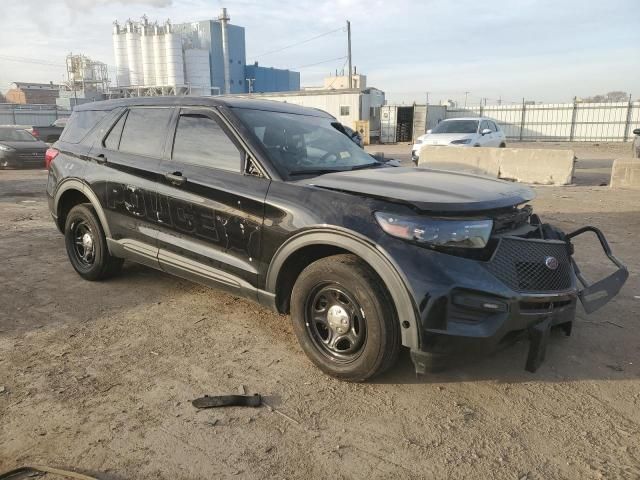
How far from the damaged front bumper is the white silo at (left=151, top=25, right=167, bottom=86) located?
210 feet

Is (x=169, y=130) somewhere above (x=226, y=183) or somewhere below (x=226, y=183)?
above

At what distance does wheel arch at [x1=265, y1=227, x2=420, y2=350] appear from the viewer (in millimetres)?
2693

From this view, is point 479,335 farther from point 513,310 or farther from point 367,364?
point 367,364

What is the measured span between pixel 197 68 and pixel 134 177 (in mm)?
62961

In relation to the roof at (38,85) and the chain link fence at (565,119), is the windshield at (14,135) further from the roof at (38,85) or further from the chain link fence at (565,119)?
the roof at (38,85)

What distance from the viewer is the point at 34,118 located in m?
40.3

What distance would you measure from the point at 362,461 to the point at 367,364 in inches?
24.5

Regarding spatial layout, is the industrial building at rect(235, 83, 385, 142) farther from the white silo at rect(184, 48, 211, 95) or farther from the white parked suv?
the white silo at rect(184, 48, 211, 95)

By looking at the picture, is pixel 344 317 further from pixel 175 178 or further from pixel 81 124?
pixel 81 124

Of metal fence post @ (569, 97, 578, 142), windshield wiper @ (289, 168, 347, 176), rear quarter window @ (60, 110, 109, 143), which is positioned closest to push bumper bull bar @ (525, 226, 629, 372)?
windshield wiper @ (289, 168, 347, 176)

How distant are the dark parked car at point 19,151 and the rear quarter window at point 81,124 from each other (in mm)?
12742

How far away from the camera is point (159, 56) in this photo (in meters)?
60.3

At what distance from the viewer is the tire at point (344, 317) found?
2.80 metres

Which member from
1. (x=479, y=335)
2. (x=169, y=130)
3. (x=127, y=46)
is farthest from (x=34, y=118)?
(x=479, y=335)
